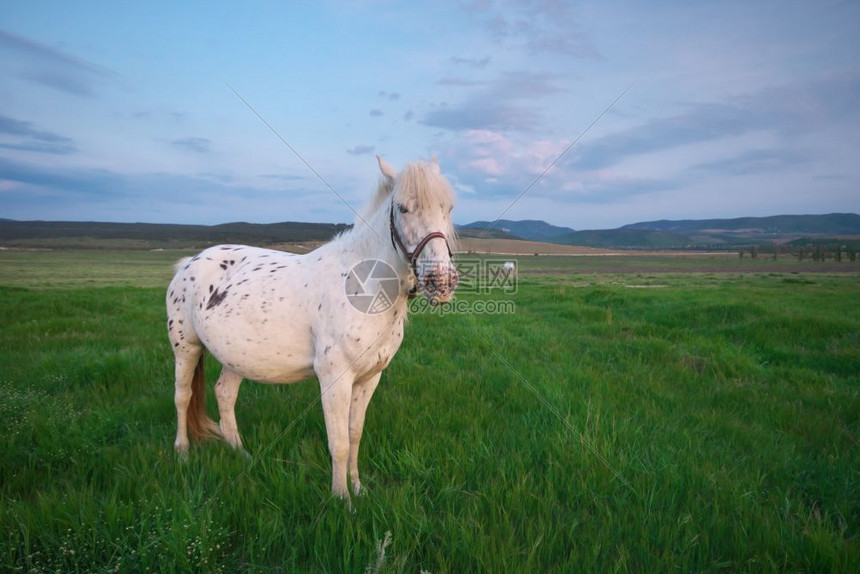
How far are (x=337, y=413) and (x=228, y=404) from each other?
6.00 ft

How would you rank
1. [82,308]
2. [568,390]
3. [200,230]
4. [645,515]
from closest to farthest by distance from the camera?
[645,515] < [568,390] < [82,308] < [200,230]

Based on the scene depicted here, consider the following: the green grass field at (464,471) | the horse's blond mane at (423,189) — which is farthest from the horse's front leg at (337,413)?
the horse's blond mane at (423,189)

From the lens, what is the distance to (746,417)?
194 inches

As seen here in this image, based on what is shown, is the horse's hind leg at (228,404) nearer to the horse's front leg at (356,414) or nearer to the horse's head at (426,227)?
the horse's front leg at (356,414)

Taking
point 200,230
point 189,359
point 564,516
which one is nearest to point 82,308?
point 189,359

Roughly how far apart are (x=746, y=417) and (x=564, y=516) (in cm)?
346

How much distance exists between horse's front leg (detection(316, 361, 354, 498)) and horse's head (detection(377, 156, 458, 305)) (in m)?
1.08

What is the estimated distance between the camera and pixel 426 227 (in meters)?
2.88

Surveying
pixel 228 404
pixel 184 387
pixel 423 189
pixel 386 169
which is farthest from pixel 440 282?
pixel 184 387

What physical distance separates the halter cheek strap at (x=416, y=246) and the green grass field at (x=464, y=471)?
163cm

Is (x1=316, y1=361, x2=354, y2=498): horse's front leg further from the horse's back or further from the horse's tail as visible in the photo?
the horse's tail

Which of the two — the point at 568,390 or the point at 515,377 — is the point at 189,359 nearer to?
the point at 515,377

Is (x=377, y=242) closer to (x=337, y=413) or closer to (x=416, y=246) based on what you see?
(x=416, y=246)

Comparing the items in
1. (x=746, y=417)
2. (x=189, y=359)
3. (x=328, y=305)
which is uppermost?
(x=328, y=305)
